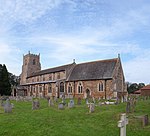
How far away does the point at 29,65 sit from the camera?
6706 centimetres

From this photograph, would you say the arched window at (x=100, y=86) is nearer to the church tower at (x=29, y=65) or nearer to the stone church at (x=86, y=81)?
the stone church at (x=86, y=81)

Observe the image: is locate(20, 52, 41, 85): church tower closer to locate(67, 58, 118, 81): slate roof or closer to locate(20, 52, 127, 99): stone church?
locate(20, 52, 127, 99): stone church

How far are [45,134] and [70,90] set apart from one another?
36.3 meters

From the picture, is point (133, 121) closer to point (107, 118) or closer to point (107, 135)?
point (107, 118)

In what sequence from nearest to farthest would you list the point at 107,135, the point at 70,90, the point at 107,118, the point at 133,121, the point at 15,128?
the point at 107,135, the point at 15,128, the point at 133,121, the point at 107,118, the point at 70,90

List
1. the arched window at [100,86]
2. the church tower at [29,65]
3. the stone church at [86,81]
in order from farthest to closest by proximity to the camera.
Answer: the church tower at [29,65]
the arched window at [100,86]
the stone church at [86,81]

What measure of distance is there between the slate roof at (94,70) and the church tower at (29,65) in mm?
23159

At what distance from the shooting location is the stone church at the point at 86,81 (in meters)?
38.8

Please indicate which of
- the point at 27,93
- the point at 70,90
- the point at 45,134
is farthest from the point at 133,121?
the point at 27,93

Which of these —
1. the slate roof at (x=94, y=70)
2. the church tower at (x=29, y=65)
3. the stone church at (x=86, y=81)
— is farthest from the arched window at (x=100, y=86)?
the church tower at (x=29, y=65)

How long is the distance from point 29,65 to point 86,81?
1160 inches

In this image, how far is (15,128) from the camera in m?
10.4

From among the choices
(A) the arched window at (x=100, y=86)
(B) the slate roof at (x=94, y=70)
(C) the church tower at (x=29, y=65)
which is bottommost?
(A) the arched window at (x=100, y=86)

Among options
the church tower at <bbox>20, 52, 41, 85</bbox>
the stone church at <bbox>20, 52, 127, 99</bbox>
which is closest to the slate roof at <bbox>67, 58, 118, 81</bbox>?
the stone church at <bbox>20, 52, 127, 99</bbox>
